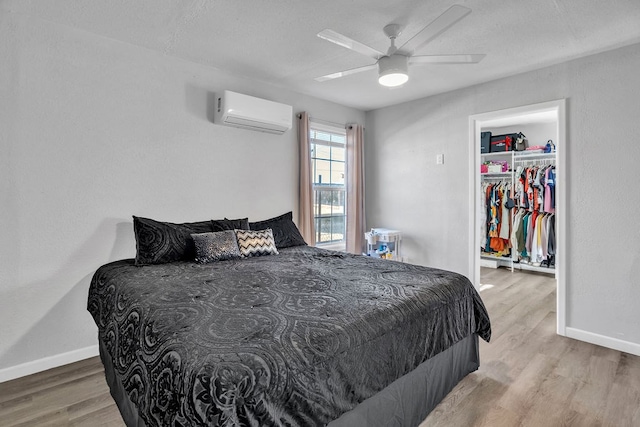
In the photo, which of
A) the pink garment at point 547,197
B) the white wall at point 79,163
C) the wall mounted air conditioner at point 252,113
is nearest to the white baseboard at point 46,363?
the white wall at point 79,163

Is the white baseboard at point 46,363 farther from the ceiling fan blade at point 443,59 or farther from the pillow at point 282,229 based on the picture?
the ceiling fan blade at point 443,59

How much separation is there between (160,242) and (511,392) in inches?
105

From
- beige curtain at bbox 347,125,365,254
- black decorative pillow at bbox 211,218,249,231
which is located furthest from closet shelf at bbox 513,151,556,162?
black decorative pillow at bbox 211,218,249,231

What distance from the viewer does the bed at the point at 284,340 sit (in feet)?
3.66

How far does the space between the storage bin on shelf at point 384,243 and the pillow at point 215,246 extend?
204 cm

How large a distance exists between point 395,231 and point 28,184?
3.67m

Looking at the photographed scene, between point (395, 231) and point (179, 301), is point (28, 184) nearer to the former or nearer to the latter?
point (179, 301)

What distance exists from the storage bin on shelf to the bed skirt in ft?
6.80

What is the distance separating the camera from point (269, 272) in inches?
91.1

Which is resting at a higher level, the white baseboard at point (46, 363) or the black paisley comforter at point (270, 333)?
the black paisley comforter at point (270, 333)

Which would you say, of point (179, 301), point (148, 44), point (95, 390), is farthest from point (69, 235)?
point (148, 44)

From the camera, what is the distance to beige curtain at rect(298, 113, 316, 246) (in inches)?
155

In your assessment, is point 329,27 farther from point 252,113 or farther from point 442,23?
point 252,113

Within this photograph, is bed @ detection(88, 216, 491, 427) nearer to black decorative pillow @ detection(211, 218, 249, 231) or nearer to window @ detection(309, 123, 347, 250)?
black decorative pillow @ detection(211, 218, 249, 231)
